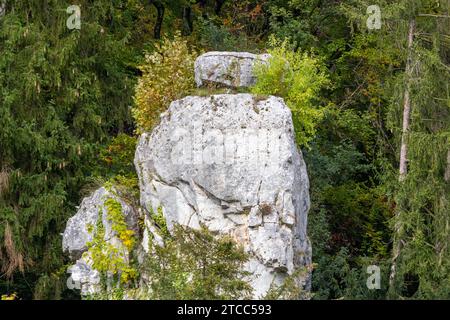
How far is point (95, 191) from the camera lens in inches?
803

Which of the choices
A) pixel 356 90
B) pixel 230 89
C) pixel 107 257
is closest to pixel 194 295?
pixel 107 257

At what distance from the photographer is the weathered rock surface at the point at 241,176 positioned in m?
18.1

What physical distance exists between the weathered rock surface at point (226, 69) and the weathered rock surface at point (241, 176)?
86cm

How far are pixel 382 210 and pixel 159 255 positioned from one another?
30.8 feet

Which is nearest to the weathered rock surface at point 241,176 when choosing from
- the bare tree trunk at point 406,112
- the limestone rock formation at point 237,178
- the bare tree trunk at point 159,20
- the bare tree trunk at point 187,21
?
the limestone rock formation at point 237,178

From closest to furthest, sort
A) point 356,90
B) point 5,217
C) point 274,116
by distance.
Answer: point 274,116
point 5,217
point 356,90

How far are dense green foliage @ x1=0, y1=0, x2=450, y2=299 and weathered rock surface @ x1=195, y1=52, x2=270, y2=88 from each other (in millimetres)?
358

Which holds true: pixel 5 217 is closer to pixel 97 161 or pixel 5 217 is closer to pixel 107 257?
pixel 97 161

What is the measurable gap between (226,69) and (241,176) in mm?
2380

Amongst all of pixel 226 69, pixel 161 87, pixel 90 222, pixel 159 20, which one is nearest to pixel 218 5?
pixel 159 20

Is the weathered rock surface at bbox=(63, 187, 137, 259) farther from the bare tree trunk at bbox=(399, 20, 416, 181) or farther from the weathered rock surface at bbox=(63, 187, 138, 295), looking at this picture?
the bare tree trunk at bbox=(399, 20, 416, 181)

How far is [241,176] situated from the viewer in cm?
1831

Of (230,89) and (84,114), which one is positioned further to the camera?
(84,114)

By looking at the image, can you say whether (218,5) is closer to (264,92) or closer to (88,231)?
(264,92)
